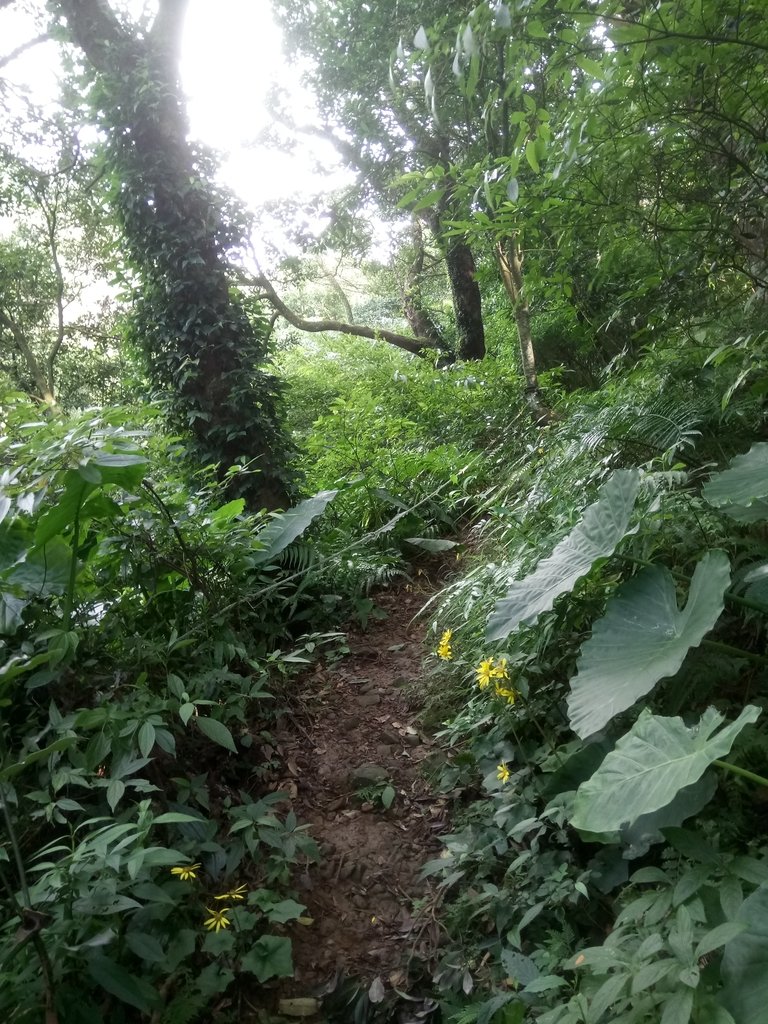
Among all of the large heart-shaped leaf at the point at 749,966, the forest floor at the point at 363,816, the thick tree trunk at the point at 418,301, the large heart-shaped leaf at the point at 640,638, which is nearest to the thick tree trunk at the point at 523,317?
the forest floor at the point at 363,816

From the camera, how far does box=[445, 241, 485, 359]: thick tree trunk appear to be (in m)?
7.94

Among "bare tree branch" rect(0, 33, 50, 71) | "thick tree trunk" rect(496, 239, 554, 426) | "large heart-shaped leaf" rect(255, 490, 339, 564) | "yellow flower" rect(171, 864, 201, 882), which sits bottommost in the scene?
"yellow flower" rect(171, 864, 201, 882)

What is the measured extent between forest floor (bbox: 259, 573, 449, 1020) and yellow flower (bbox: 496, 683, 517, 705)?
42cm

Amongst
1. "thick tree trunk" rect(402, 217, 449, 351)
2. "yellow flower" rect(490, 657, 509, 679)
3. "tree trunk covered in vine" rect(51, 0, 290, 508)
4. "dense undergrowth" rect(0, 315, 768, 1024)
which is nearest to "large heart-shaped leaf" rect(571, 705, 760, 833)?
"dense undergrowth" rect(0, 315, 768, 1024)

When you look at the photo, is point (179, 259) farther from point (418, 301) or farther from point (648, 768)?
point (418, 301)

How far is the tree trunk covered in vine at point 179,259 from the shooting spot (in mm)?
3504

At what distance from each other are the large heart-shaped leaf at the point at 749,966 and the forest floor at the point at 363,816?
83 centimetres

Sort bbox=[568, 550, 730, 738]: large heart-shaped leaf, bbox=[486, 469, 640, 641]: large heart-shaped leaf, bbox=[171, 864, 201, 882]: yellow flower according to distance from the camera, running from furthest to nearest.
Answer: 1. bbox=[486, 469, 640, 641]: large heart-shaped leaf
2. bbox=[171, 864, 201, 882]: yellow flower
3. bbox=[568, 550, 730, 738]: large heart-shaped leaf

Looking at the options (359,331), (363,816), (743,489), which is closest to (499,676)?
(363,816)

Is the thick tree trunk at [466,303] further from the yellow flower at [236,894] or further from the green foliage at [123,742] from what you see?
the yellow flower at [236,894]

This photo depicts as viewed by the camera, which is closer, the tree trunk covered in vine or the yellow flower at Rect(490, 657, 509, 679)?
the yellow flower at Rect(490, 657, 509, 679)

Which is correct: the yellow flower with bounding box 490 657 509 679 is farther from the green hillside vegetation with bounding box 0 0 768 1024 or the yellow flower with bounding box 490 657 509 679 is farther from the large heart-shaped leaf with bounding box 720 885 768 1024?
the large heart-shaped leaf with bounding box 720 885 768 1024

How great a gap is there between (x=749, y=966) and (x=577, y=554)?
3.29 feet

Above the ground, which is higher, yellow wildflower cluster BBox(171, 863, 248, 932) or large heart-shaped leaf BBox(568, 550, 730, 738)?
large heart-shaped leaf BBox(568, 550, 730, 738)
